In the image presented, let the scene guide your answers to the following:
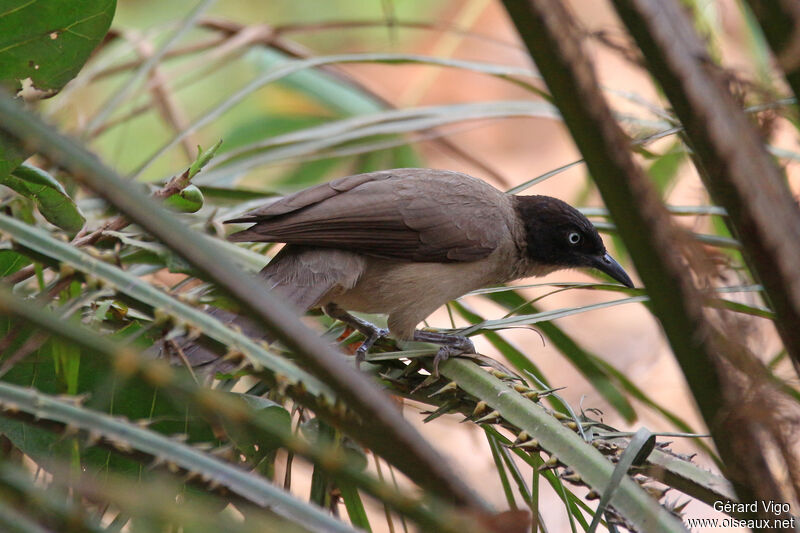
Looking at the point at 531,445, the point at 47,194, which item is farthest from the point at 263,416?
the point at 47,194

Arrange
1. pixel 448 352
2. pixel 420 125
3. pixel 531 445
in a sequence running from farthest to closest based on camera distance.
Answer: pixel 420 125 → pixel 448 352 → pixel 531 445

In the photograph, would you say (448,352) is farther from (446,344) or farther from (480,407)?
(480,407)

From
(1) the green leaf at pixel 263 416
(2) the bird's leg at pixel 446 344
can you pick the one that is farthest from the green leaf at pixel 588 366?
(1) the green leaf at pixel 263 416

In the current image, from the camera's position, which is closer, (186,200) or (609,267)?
(186,200)

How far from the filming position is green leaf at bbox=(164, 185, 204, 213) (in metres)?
1.83

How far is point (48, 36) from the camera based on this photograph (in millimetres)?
1775

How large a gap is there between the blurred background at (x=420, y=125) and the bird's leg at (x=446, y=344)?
0.12 meters

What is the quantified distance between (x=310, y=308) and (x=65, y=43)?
1.33m

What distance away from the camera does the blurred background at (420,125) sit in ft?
7.17

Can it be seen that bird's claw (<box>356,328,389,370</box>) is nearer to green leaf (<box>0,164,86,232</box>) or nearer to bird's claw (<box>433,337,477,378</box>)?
bird's claw (<box>433,337,477,378</box>)

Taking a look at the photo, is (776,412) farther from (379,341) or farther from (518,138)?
(518,138)

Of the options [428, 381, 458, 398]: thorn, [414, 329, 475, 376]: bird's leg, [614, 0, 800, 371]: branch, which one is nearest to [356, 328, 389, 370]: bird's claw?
[414, 329, 475, 376]: bird's leg

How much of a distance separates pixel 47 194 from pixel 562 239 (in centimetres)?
225

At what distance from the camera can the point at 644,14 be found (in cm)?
90
